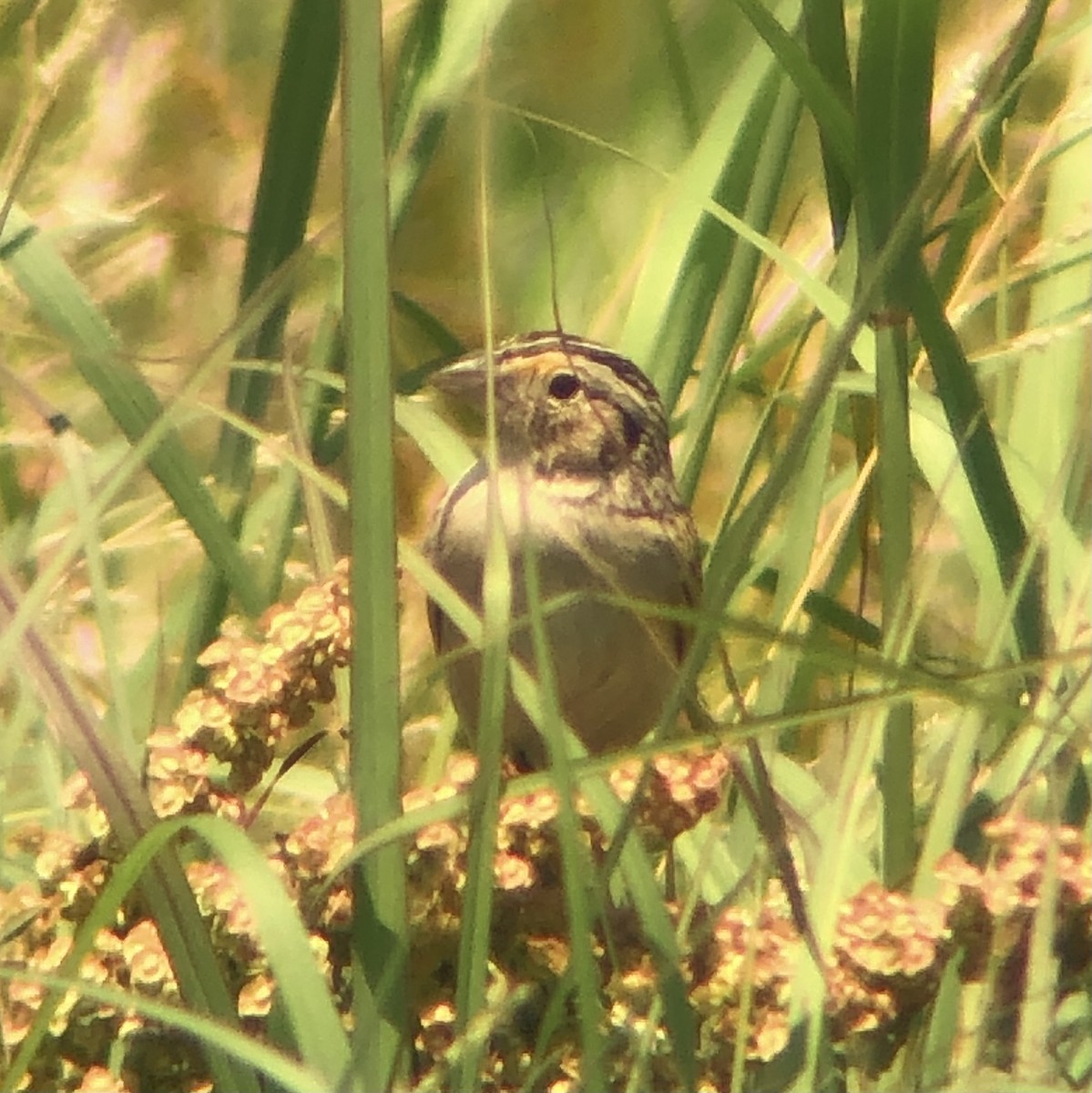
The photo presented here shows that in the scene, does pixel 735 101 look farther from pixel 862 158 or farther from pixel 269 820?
pixel 269 820

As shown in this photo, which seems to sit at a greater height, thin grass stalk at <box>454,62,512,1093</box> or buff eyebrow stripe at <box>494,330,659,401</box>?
buff eyebrow stripe at <box>494,330,659,401</box>

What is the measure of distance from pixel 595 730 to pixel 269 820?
38 cm

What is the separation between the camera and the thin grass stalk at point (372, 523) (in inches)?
49.3

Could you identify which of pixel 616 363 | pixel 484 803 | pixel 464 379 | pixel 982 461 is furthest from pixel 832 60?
pixel 484 803

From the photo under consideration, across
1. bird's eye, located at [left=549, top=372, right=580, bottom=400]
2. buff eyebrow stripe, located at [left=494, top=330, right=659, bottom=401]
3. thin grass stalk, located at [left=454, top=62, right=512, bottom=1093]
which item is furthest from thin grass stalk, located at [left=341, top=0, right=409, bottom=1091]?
bird's eye, located at [left=549, top=372, right=580, bottom=400]

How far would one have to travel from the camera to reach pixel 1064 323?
5.98 feet

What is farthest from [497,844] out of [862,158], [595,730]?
[595,730]

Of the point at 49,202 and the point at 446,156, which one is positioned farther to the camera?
the point at 446,156

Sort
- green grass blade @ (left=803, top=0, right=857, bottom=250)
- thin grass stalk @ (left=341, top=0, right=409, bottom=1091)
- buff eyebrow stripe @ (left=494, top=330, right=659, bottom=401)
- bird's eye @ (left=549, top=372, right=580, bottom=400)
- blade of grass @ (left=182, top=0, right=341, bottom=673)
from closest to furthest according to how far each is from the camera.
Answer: thin grass stalk @ (left=341, top=0, right=409, bottom=1091)
green grass blade @ (left=803, top=0, right=857, bottom=250)
blade of grass @ (left=182, top=0, right=341, bottom=673)
buff eyebrow stripe @ (left=494, top=330, right=659, bottom=401)
bird's eye @ (left=549, top=372, right=580, bottom=400)

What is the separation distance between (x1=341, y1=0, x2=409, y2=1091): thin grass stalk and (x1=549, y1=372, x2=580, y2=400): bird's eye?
0.97 m

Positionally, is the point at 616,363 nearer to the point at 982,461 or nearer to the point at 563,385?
the point at 563,385

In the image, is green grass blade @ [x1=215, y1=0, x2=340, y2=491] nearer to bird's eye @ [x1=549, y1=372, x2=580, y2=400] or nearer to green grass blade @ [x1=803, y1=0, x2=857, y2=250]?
bird's eye @ [x1=549, y1=372, x2=580, y2=400]

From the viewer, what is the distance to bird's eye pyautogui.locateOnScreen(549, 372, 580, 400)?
226cm

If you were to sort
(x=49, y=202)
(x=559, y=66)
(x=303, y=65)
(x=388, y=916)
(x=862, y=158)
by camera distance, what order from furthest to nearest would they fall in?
(x=559, y=66)
(x=49, y=202)
(x=303, y=65)
(x=862, y=158)
(x=388, y=916)
